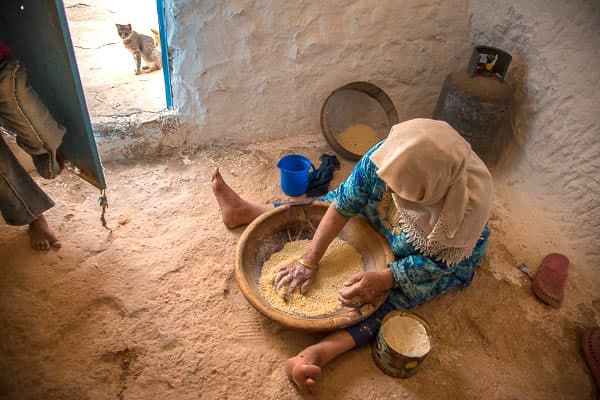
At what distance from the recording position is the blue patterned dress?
1420mm

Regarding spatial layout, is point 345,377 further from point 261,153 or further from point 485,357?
point 261,153

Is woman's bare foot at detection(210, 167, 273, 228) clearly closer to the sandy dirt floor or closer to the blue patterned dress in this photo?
the sandy dirt floor

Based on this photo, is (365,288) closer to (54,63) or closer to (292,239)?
(292,239)

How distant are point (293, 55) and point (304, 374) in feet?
5.57

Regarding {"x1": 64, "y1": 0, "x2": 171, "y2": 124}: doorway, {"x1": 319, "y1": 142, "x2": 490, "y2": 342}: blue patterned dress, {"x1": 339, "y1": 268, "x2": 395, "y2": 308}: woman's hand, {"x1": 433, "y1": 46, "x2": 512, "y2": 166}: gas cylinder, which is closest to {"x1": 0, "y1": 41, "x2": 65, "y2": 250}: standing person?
{"x1": 64, "y1": 0, "x2": 171, "y2": 124}: doorway

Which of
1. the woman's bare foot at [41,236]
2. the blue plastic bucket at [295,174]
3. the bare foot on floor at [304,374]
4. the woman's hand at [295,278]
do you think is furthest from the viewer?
the blue plastic bucket at [295,174]

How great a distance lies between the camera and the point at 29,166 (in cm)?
208

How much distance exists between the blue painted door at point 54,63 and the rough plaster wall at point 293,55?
0.71 meters

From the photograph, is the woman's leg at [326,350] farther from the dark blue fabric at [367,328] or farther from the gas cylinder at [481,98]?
the gas cylinder at [481,98]

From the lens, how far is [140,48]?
2.76 metres

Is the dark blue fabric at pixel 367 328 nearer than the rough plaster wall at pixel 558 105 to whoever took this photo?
Yes

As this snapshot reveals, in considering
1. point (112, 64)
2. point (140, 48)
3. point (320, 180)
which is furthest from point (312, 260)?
point (112, 64)

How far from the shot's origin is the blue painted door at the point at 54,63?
1295 mm

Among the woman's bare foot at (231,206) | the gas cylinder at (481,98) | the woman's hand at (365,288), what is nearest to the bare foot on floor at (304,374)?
the woman's hand at (365,288)
